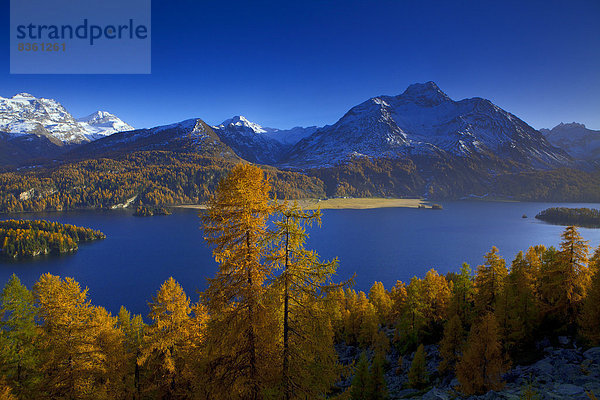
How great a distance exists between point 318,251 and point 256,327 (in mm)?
92147

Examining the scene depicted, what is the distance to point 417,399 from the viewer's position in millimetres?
23375

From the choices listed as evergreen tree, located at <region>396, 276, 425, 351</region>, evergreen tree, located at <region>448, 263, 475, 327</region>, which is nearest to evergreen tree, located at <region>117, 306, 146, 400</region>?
evergreen tree, located at <region>396, 276, 425, 351</region>

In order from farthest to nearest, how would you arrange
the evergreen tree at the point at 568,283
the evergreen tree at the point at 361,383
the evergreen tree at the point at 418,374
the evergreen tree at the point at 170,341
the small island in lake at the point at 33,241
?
1. the small island in lake at the point at 33,241
2. the evergreen tree at the point at 418,374
3. the evergreen tree at the point at 568,283
4. the evergreen tree at the point at 361,383
5. the evergreen tree at the point at 170,341

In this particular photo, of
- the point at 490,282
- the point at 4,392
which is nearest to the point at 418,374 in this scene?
the point at 490,282

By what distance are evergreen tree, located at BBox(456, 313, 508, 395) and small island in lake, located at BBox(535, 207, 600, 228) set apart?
185831mm

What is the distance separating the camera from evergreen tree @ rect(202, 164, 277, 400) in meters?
10.9

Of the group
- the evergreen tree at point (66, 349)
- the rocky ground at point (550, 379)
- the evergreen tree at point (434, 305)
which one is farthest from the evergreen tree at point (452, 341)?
the evergreen tree at point (66, 349)

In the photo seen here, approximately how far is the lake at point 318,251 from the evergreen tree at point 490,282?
38.6 meters

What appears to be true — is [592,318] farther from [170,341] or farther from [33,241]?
[33,241]

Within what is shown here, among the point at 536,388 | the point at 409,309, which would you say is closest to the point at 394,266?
the point at 409,309

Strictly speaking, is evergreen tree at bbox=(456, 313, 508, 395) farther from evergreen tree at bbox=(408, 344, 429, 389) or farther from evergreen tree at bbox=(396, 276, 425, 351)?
evergreen tree at bbox=(396, 276, 425, 351)

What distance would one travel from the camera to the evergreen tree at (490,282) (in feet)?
103

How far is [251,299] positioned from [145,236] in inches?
5741

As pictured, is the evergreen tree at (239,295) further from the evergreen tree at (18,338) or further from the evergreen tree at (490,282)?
the evergreen tree at (490,282)
